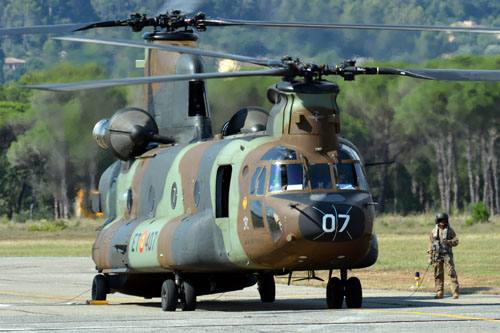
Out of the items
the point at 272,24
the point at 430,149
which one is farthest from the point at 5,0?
the point at 272,24

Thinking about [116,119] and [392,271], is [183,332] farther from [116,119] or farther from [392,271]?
[392,271]

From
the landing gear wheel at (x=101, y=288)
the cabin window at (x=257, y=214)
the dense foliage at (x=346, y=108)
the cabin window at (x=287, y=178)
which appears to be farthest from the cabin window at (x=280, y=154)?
Result: the dense foliage at (x=346, y=108)

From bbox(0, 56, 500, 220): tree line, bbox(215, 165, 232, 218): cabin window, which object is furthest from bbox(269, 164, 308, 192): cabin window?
bbox(0, 56, 500, 220): tree line

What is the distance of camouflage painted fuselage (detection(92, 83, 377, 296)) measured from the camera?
60.6 ft

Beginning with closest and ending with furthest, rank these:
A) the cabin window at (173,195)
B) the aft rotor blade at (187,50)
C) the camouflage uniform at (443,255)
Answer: the aft rotor blade at (187,50) → the cabin window at (173,195) → the camouflage uniform at (443,255)

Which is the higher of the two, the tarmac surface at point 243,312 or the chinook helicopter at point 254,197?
the chinook helicopter at point 254,197

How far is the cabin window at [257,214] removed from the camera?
18.9m

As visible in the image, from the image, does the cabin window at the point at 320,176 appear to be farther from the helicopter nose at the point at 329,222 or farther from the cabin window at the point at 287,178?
the helicopter nose at the point at 329,222

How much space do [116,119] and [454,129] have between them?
45707 millimetres

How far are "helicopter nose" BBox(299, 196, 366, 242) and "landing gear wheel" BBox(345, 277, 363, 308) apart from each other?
5.98ft

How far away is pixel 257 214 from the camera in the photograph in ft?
62.1

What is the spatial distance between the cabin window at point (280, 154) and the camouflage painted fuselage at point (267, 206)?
2 centimetres

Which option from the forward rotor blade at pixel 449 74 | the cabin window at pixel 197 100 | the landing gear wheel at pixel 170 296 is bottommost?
the landing gear wheel at pixel 170 296

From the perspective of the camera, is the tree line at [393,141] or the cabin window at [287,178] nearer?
the cabin window at [287,178]
